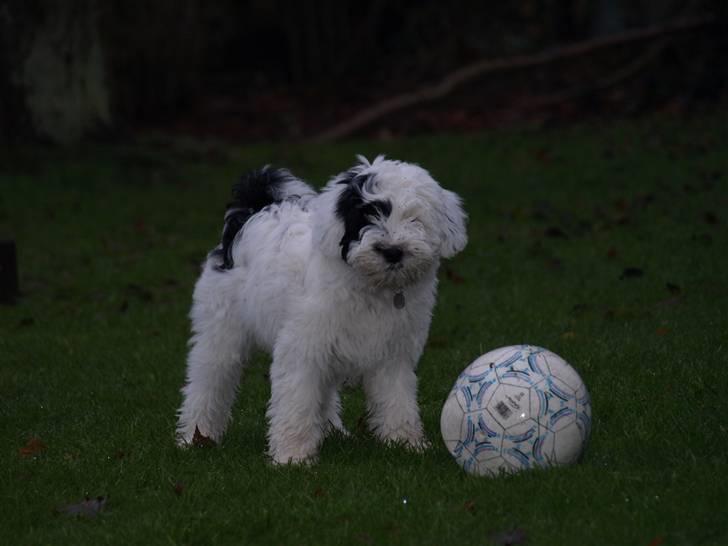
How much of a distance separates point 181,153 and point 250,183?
486 inches

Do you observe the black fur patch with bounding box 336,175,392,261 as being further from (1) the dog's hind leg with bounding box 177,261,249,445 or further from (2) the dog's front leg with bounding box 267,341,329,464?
(1) the dog's hind leg with bounding box 177,261,249,445

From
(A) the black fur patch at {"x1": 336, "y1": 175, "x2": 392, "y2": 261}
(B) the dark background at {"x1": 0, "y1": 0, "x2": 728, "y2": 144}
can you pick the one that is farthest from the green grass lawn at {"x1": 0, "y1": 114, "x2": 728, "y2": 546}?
(B) the dark background at {"x1": 0, "y1": 0, "x2": 728, "y2": 144}

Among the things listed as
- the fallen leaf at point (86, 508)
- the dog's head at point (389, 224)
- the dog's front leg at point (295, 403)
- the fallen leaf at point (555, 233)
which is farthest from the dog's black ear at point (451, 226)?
the fallen leaf at point (555, 233)

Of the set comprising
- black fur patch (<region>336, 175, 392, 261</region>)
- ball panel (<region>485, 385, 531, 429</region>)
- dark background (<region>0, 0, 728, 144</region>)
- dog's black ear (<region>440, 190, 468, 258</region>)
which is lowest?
dark background (<region>0, 0, 728, 144</region>)

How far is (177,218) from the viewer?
1544cm

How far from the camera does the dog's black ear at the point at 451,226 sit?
6043 millimetres

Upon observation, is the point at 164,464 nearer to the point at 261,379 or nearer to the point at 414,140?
the point at 261,379

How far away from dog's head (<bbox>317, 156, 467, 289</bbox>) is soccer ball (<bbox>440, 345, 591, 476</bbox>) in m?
0.64

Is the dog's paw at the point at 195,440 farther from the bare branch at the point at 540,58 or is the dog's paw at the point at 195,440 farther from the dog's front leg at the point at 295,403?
the bare branch at the point at 540,58

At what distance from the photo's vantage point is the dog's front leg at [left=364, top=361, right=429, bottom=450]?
250 inches

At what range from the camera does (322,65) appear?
27812 millimetres

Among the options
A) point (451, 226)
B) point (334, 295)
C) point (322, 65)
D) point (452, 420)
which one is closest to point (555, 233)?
point (451, 226)

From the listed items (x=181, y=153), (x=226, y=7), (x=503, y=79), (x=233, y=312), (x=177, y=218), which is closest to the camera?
(x=233, y=312)

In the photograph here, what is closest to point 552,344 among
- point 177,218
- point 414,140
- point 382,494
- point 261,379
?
point 261,379
